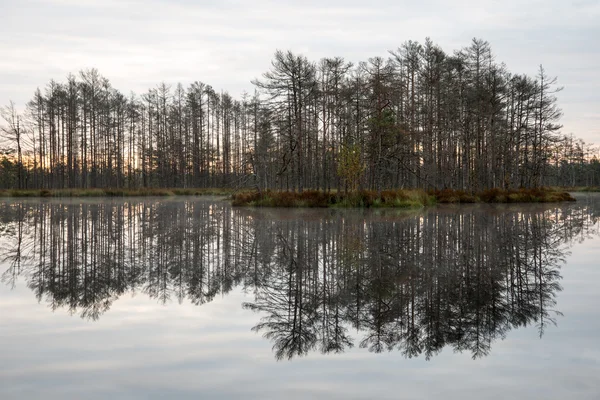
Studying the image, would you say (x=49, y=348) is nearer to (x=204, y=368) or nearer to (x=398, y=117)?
(x=204, y=368)

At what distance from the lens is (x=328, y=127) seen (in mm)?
47906

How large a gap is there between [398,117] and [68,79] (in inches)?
1580

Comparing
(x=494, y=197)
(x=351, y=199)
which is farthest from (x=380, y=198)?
(x=494, y=197)

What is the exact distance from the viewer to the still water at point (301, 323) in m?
3.45

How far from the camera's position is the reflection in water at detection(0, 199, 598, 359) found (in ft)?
15.6

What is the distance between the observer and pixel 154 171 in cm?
7644

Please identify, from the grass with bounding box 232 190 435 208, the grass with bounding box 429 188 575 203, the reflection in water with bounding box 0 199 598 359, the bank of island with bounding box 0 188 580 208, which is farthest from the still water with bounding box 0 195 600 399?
the grass with bounding box 429 188 575 203

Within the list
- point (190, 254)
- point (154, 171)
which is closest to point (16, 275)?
point (190, 254)

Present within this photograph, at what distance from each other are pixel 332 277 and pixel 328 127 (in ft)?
136

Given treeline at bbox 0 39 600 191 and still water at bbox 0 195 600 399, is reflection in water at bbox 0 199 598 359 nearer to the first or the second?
still water at bbox 0 195 600 399

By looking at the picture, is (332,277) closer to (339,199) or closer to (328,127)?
(339,199)

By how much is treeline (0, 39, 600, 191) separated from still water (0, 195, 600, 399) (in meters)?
20.2

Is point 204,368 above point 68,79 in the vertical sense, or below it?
below

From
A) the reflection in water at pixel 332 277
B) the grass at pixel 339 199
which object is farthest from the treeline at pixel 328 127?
the reflection in water at pixel 332 277
